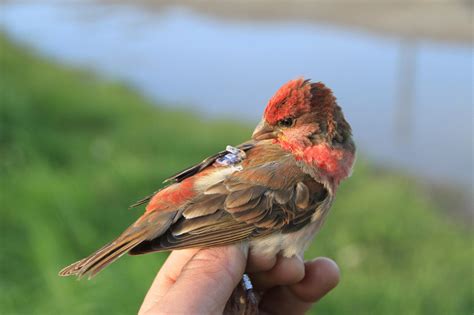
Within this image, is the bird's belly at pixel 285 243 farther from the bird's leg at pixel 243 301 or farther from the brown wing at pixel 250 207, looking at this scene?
the bird's leg at pixel 243 301

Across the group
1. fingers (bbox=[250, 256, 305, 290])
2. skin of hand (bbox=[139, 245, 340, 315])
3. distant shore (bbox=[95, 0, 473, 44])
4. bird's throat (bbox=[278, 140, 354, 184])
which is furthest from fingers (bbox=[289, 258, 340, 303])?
distant shore (bbox=[95, 0, 473, 44])

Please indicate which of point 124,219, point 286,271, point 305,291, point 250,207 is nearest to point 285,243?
point 286,271

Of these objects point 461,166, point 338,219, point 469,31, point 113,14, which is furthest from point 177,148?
point 113,14

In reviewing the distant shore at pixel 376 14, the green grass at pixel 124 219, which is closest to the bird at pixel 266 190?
the green grass at pixel 124 219

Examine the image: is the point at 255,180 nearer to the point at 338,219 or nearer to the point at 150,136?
the point at 338,219

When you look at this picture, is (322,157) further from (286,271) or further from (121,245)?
(121,245)

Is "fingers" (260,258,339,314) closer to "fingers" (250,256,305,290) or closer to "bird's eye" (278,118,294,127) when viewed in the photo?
"fingers" (250,256,305,290)
